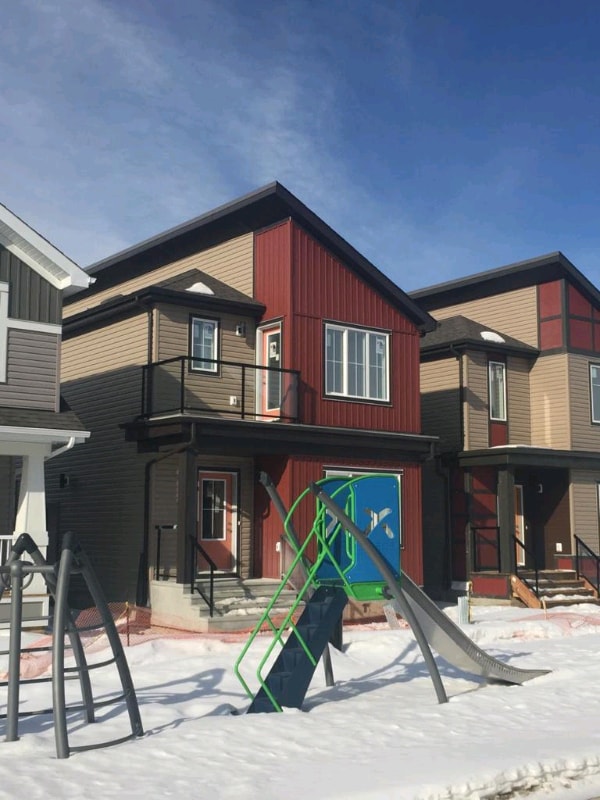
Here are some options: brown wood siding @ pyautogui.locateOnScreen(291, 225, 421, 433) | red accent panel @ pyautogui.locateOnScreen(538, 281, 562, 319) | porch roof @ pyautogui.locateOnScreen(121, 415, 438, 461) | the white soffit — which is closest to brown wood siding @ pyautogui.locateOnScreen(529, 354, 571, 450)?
red accent panel @ pyautogui.locateOnScreen(538, 281, 562, 319)

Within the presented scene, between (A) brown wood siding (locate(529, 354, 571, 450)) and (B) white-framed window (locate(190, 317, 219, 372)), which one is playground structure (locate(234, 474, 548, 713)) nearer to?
(B) white-framed window (locate(190, 317, 219, 372))

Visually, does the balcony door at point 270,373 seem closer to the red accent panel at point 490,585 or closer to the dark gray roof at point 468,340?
the dark gray roof at point 468,340

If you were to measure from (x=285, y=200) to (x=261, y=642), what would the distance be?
32.8ft

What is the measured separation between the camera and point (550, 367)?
26.3 meters

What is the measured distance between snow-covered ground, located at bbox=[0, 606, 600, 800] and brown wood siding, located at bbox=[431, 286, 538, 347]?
1403 centimetres

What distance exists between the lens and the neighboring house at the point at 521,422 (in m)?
24.8

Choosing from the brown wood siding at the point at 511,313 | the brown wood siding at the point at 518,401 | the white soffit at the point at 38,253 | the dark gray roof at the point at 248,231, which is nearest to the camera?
the white soffit at the point at 38,253

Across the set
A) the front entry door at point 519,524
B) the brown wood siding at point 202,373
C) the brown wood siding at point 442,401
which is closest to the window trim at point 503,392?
the brown wood siding at point 442,401

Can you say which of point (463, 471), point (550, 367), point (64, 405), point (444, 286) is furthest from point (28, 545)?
point (444, 286)

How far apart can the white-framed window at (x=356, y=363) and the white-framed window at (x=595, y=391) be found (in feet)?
23.6

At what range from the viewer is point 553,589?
23312mm

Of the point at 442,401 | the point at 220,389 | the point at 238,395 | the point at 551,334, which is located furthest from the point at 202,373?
the point at 551,334

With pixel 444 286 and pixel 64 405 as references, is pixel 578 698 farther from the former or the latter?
pixel 444 286

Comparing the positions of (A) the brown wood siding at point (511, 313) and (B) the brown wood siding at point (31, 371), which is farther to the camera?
(A) the brown wood siding at point (511, 313)
